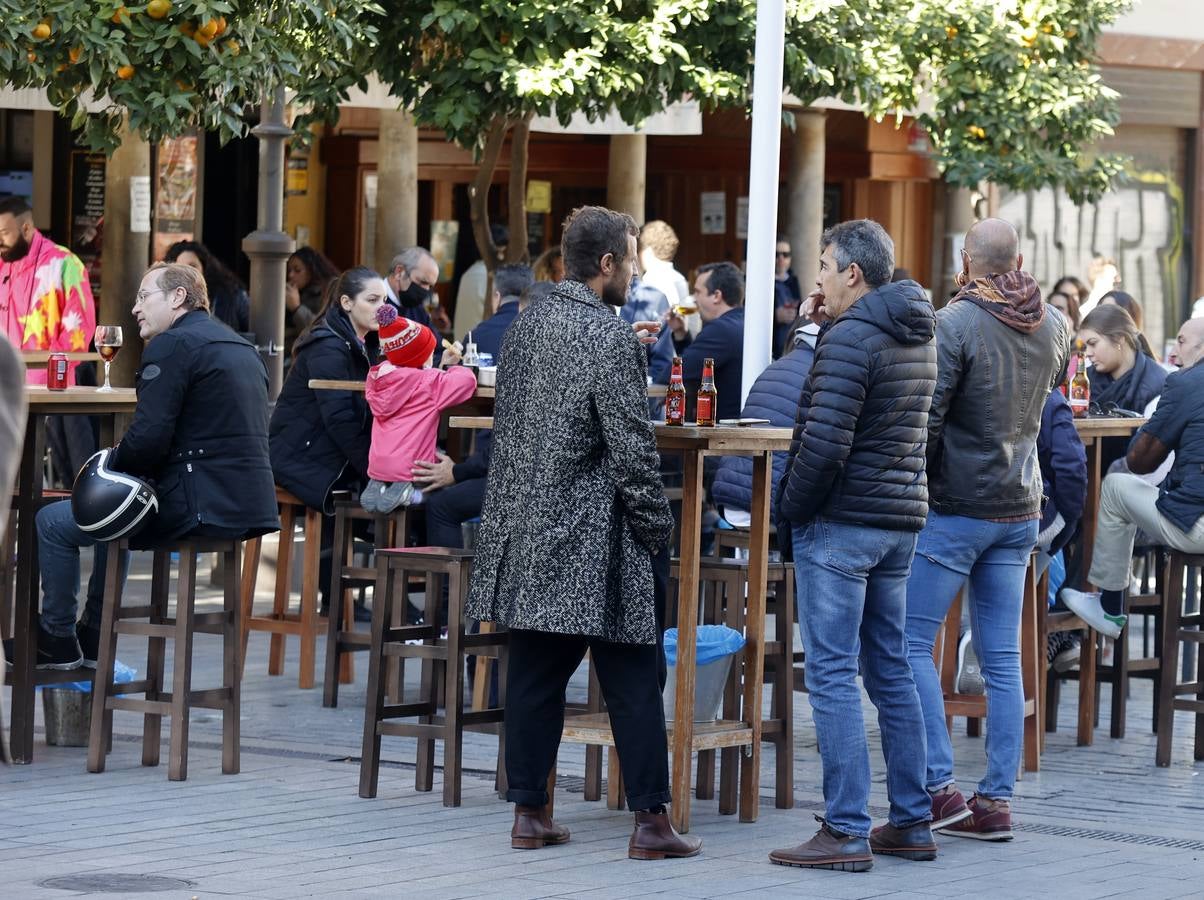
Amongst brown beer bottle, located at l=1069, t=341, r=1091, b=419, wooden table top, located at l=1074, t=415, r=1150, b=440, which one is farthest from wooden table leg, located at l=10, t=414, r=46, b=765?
brown beer bottle, located at l=1069, t=341, r=1091, b=419

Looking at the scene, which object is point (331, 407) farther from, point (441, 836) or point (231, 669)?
point (441, 836)

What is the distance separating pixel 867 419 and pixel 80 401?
2.93 metres

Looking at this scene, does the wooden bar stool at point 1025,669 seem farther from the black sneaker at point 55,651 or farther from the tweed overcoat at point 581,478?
the black sneaker at point 55,651

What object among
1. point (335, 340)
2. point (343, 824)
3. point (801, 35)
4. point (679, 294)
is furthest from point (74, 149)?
point (343, 824)

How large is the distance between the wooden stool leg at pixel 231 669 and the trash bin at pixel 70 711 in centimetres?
52

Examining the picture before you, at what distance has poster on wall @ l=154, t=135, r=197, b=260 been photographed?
A: 1839cm

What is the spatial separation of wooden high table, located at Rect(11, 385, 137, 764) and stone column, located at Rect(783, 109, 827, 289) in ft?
41.8

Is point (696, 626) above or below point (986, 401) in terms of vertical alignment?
below

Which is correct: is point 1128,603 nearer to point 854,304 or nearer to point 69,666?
point 854,304

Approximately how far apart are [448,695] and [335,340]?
9.93 ft

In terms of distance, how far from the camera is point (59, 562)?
847 cm

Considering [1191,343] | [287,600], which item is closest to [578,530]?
[1191,343]

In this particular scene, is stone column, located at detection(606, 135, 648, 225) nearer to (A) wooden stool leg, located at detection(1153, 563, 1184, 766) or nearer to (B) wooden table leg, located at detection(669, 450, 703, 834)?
(A) wooden stool leg, located at detection(1153, 563, 1184, 766)

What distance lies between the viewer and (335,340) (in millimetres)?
10430
